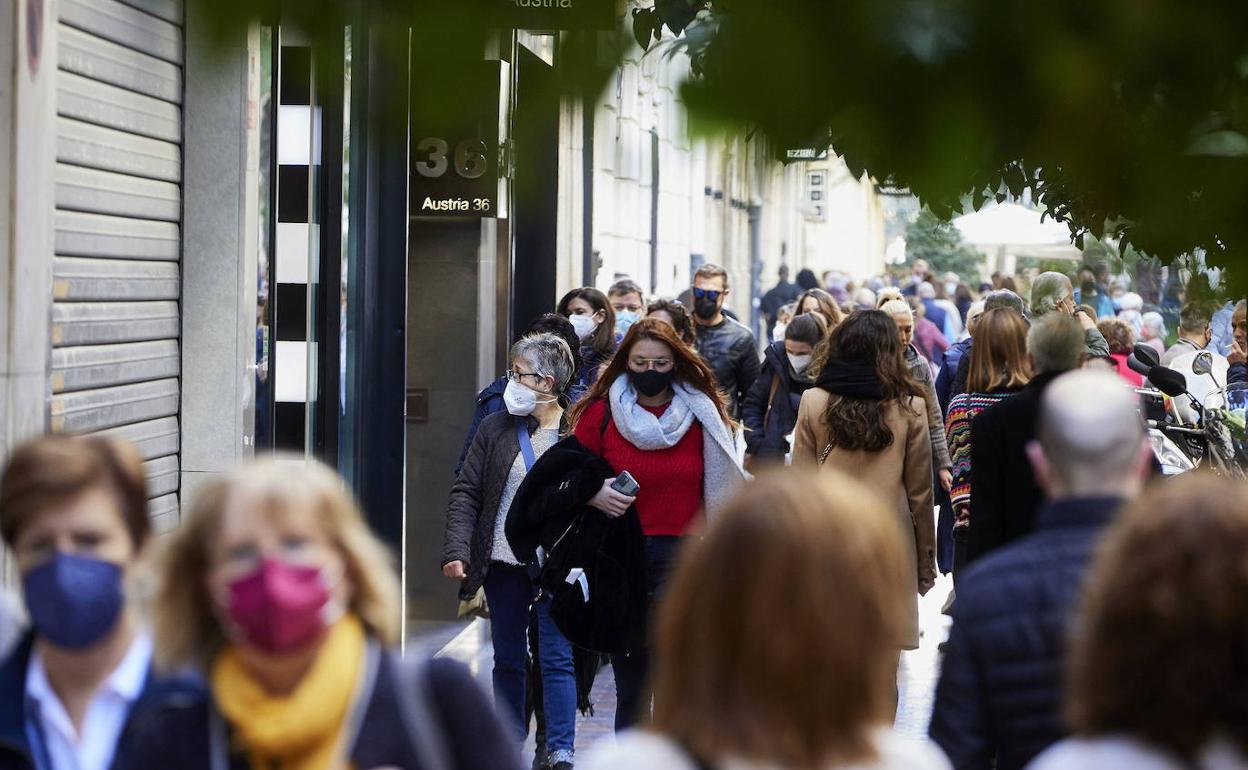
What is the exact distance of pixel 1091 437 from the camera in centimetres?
375

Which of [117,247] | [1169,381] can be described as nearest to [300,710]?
[117,247]

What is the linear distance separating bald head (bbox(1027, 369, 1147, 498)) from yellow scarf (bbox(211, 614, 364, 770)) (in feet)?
5.54

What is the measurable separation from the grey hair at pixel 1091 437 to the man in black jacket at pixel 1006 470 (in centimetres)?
209

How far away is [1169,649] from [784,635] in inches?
18.3

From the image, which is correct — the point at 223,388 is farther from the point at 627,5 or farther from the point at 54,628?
the point at 627,5

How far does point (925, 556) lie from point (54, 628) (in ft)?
18.0

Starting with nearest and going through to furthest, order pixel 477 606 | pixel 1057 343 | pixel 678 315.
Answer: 1. pixel 1057 343
2. pixel 477 606
3. pixel 678 315

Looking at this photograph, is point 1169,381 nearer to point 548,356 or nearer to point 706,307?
point 706,307

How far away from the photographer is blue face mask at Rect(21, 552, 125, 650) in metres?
2.92

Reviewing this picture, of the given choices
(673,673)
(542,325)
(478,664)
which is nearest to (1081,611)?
Answer: (673,673)

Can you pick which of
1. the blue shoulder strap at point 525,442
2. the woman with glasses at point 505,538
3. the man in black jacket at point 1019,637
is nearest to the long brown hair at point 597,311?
the woman with glasses at point 505,538

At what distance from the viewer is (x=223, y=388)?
7.32 metres

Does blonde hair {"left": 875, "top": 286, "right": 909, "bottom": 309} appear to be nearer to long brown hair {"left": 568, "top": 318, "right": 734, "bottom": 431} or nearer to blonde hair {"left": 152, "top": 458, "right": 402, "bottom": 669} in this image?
long brown hair {"left": 568, "top": 318, "right": 734, "bottom": 431}

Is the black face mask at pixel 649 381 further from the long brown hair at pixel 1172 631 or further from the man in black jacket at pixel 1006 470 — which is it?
the long brown hair at pixel 1172 631
